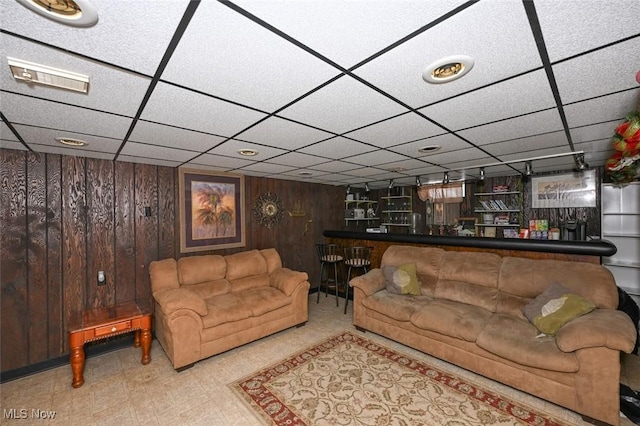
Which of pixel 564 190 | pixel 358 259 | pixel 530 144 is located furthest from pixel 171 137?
pixel 564 190

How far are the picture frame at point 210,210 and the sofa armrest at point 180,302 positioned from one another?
986 mm

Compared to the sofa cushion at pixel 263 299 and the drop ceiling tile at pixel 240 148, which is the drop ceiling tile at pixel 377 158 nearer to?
the drop ceiling tile at pixel 240 148

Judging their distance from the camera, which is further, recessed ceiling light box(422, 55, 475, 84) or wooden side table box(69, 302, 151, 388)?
wooden side table box(69, 302, 151, 388)

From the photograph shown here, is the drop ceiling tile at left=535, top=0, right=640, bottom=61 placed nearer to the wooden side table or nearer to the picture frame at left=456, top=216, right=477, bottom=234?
the wooden side table

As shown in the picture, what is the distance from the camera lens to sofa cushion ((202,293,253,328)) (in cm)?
293

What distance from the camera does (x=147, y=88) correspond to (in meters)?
1.43

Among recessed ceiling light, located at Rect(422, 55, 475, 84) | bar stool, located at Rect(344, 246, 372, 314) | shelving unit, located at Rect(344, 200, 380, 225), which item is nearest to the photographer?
recessed ceiling light, located at Rect(422, 55, 475, 84)

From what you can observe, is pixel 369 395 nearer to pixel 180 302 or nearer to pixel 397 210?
pixel 180 302

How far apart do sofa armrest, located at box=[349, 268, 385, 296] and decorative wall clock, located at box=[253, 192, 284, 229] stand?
6.51ft

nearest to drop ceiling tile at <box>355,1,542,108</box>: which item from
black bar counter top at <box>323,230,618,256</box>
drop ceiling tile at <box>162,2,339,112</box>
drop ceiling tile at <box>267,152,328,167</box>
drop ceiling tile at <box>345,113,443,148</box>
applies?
drop ceiling tile at <box>162,2,339,112</box>

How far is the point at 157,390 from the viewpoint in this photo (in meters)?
2.42

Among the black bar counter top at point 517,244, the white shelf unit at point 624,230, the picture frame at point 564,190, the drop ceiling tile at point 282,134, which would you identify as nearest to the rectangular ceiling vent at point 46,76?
the drop ceiling tile at point 282,134

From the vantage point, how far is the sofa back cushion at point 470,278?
310 cm

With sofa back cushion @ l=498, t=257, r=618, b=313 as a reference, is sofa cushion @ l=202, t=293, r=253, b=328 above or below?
below
